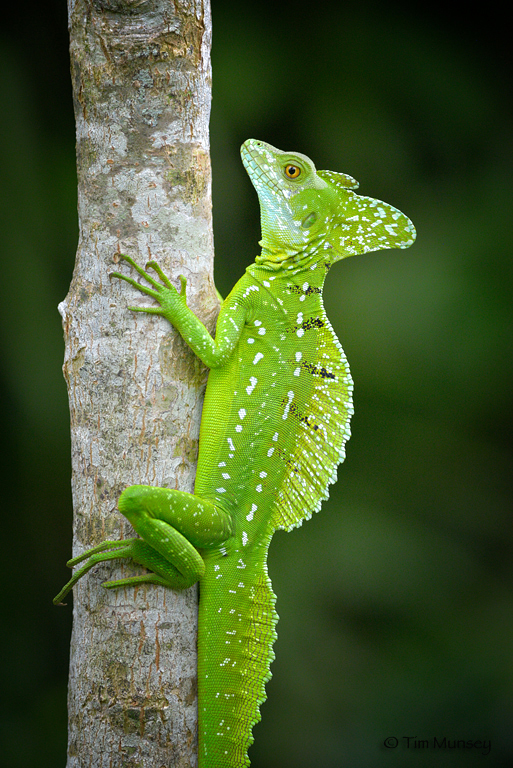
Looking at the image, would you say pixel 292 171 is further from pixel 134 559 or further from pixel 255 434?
pixel 134 559

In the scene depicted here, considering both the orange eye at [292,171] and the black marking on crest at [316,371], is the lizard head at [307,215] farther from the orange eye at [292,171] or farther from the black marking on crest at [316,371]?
the black marking on crest at [316,371]

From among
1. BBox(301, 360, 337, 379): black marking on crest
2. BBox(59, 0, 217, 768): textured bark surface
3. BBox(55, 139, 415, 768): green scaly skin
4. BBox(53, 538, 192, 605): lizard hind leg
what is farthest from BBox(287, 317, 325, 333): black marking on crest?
BBox(53, 538, 192, 605): lizard hind leg

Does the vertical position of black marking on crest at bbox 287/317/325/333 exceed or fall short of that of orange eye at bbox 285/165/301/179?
it falls short

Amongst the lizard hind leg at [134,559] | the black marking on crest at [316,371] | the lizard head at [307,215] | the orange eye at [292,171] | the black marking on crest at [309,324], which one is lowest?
the lizard hind leg at [134,559]

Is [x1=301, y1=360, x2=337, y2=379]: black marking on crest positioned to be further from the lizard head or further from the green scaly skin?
the lizard head

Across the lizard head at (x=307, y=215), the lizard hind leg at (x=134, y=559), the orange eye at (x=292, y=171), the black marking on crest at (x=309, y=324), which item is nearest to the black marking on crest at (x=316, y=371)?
the black marking on crest at (x=309, y=324)

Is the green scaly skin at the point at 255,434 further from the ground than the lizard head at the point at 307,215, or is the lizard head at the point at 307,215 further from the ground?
the lizard head at the point at 307,215

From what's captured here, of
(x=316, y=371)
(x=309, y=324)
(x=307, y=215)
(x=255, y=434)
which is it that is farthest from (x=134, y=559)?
(x=307, y=215)
